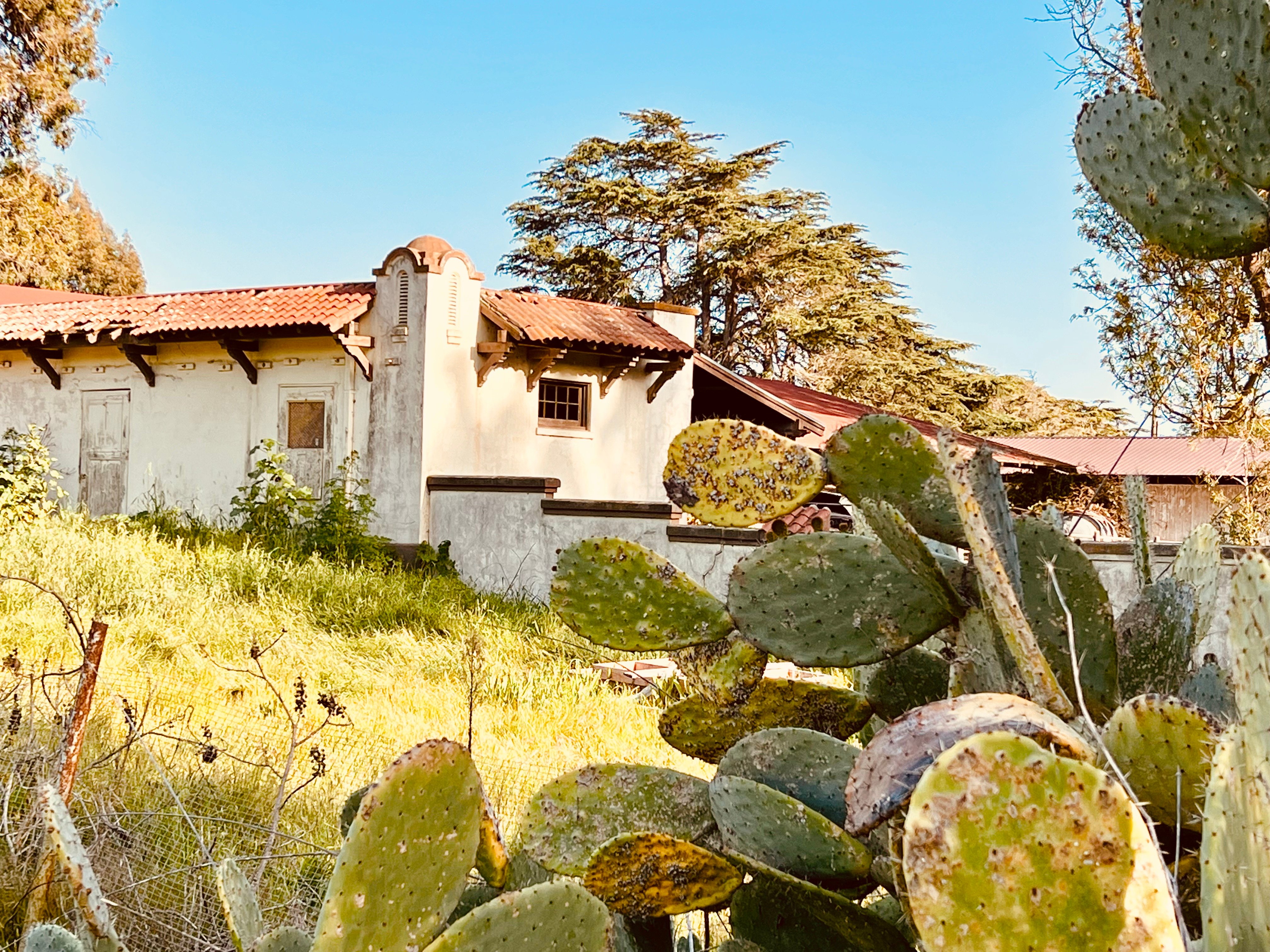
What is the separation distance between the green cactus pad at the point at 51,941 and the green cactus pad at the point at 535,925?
50cm

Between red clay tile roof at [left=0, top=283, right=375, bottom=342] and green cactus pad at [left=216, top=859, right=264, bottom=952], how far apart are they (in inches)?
441

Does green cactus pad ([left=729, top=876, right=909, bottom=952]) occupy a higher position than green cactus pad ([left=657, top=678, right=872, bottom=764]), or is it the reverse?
green cactus pad ([left=657, top=678, right=872, bottom=764])

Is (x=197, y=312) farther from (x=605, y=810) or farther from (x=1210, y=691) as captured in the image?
(x=1210, y=691)

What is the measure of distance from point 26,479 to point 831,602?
42.2 feet

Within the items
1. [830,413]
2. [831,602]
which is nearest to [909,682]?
[831,602]

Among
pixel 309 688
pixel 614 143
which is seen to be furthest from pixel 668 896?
pixel 614 143

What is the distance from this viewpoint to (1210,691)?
4.57ft

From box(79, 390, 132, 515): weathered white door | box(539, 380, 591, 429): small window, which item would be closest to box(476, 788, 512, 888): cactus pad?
box(539, 380, 591, 429): small window

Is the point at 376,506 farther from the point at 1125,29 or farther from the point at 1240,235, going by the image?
the point at 1240,235

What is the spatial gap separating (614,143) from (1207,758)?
29323 millimetres

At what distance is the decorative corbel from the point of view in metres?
14.9

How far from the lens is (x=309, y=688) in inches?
275

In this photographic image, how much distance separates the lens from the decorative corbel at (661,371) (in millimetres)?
14938

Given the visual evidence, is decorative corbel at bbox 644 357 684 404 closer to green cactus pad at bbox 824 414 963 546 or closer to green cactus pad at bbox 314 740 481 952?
green cactus pad at bbox 824 414 963 546
